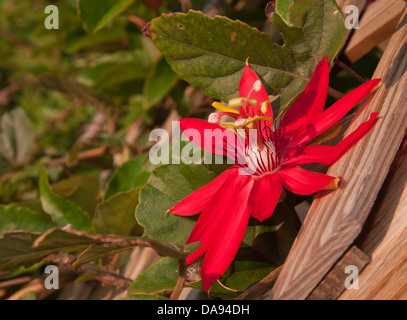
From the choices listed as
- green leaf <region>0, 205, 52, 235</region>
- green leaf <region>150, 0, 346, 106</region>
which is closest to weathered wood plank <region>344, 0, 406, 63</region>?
green leaf <region>150, 0, 346, 106</region>

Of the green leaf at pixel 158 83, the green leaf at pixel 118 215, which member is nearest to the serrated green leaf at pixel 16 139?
the green leaf at pixel 158 83

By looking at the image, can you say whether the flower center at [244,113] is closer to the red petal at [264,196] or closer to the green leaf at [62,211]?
the red petal at [264,196]

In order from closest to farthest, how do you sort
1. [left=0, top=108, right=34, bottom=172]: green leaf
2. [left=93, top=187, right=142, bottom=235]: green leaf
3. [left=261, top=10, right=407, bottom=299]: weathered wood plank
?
[left=261, top=10, right=407, bottom=299]: weathered wood plank < [left=93, top=187, right=142, bottom=235]: green leaf < [left=0, top=108, right=34, bottom=172]: green leaf

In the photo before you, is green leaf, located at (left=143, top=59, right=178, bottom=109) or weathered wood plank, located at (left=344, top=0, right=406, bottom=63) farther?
green leaf, located at (left=143, top=59, right=178, bottom=109)

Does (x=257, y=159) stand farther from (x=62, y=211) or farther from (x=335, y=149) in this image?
(x=62, y=211)

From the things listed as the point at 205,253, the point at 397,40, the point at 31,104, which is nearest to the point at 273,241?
the point at 205,253

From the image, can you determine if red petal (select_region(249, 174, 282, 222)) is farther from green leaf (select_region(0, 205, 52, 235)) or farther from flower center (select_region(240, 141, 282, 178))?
green leaf (select_region(0, 205, 52, 235))
